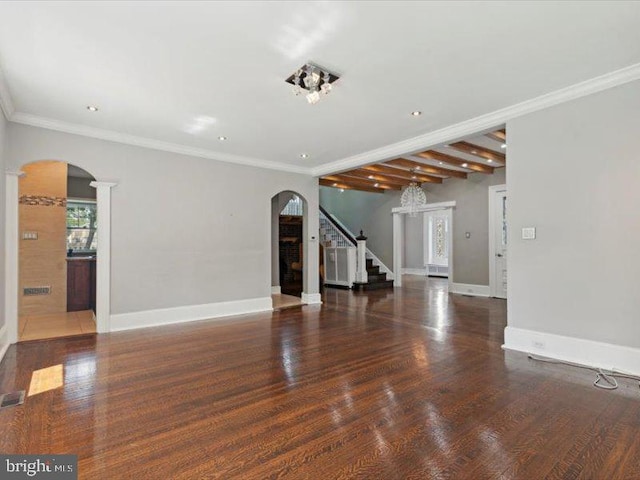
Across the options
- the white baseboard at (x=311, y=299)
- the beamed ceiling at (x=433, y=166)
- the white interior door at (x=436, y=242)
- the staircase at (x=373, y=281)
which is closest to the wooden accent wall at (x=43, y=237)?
the white baseboard at (x=311, y=299)

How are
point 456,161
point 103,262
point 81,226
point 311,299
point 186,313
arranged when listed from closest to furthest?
1. point 103,262
2. point 186,313
3. point 456,161
4. point 311,299
5. point 81,226

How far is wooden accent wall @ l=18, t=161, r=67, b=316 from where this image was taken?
5.48m

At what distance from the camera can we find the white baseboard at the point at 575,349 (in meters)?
2.98

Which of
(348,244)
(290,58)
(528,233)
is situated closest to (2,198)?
(290,58)

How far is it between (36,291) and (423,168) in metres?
7.63

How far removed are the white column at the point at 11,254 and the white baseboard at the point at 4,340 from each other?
8cm

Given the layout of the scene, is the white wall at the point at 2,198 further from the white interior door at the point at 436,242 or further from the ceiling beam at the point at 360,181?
the white interior door at the point at 436,242

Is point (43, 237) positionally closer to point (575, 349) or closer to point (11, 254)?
point (11, 254)

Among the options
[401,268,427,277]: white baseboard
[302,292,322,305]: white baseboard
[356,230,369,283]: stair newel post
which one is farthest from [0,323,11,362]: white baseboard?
[401,268,427,277]: white baseboard

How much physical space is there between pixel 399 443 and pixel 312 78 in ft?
9.49

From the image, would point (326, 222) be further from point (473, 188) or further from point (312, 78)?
point (312, 78)

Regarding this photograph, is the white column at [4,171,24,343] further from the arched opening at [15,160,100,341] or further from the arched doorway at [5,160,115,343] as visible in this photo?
the arched opening at [15,160,100,341]

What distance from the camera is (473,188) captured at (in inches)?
314

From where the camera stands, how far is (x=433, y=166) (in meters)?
7.16
